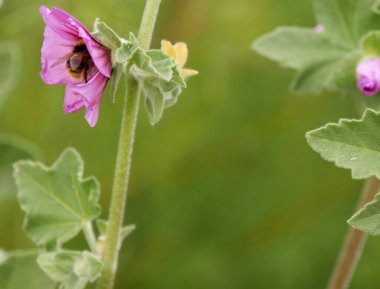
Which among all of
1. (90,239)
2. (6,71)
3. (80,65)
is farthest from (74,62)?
(6,71)

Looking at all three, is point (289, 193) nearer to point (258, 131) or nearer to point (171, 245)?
point (258, 131)

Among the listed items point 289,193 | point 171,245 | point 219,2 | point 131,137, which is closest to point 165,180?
point 171,245

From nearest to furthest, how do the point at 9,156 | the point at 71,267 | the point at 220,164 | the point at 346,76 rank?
1. the point at 71,267
2. the point at 346,76
3. the point at 9,156
4. the point at 220,164

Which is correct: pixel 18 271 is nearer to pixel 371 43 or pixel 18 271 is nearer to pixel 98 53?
Answer: pixel 98 53

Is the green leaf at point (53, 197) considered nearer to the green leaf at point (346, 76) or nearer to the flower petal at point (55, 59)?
the flower petal at point (55, 59)

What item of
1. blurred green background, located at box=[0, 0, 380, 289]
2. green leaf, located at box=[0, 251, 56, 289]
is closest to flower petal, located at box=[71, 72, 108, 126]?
green leaf, located at box=[0, 251, 56, 289]

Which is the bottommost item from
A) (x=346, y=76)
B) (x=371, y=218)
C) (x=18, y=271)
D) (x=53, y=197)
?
(x=18, y=271)

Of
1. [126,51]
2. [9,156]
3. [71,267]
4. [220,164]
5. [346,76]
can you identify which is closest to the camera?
[126,51]
